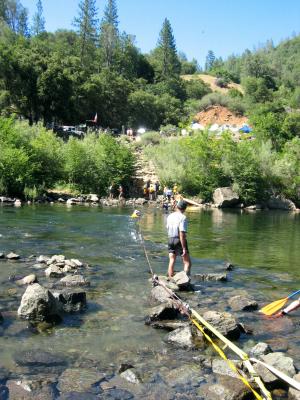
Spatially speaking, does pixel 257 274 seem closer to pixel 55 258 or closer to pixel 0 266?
pixel 55 258

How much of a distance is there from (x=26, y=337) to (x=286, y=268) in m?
12.4

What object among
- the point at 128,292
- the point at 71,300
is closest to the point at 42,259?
the point at 128,292

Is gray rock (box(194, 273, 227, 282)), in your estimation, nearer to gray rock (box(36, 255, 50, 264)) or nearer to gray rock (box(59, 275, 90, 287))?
gray rock (box(59, 275, 90, 287))

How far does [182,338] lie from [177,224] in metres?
5.50

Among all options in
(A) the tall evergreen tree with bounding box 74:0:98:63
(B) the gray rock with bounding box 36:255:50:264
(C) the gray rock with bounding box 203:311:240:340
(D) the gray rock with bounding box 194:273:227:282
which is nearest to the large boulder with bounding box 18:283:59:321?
(C) the gray rock with bounding box 203:311:240:340

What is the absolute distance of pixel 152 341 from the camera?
10.0 meters

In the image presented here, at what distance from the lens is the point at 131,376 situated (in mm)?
8242

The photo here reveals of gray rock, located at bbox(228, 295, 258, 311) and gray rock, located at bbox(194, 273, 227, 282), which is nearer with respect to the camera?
gray rock, located at bbox(228, 295, 258, 311)

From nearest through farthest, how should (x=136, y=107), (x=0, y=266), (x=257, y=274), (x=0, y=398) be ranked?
1. (x=0, y=398)
2. (x=0, y=266)
3. (x=257, y=274)
4. (x=136, y=107)

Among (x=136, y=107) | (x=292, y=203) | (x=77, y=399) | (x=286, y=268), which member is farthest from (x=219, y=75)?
(x=77, y=399)

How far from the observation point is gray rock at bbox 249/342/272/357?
9.26 meters

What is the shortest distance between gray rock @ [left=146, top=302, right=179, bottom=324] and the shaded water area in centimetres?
28

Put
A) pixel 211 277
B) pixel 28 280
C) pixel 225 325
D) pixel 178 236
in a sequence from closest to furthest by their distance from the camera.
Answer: pixel 225 325 → pixel 28 280 → pixel 178 236 → pixel 211 277

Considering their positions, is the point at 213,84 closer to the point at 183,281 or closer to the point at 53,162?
the point at 53,162
